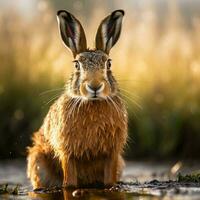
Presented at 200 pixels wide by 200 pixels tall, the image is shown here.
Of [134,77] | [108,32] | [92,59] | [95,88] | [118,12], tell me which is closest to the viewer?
[95,88]

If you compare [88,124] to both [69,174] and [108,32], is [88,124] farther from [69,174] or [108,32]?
[108,32]

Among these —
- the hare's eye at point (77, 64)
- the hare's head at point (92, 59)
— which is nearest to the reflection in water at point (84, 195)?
the hare's head at point (92, 59)

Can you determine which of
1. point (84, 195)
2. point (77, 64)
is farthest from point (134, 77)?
point (84, 195)

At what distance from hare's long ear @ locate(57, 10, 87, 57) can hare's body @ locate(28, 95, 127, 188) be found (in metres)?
0.60

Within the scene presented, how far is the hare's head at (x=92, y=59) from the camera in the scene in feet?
30.7

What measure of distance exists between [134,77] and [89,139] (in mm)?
5733

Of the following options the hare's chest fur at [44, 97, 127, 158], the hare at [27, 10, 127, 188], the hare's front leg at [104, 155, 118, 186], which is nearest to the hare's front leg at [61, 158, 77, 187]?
the hare at [27, 10, 127, 188]

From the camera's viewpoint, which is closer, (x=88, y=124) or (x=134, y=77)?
(x=88, y=124)

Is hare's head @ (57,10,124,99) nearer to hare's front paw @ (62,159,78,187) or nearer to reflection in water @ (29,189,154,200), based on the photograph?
hare's front paw @ (62,159,78,187)

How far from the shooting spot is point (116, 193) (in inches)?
355

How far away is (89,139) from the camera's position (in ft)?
32.3

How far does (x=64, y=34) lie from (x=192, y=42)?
264 inches

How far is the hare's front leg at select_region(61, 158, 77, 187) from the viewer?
991cm

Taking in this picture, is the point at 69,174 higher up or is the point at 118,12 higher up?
the point at 118,12
